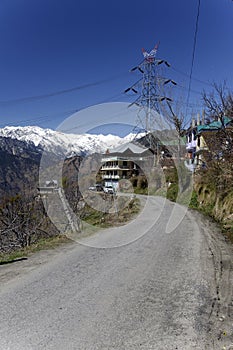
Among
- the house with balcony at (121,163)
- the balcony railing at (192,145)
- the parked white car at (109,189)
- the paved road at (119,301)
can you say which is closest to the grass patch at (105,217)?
the parked white car at (109,189)

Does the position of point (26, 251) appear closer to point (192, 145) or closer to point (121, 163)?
point (121, 163)

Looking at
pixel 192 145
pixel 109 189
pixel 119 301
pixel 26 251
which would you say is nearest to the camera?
pixel 119 301

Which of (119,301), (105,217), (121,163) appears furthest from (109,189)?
(119,301)

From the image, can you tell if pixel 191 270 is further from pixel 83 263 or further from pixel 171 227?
pixel 171 227

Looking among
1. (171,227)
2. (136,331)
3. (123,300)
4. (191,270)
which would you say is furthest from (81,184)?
(136,331)

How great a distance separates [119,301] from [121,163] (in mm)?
11204

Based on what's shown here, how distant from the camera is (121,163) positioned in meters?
14.8

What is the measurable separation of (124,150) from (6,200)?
6.96m

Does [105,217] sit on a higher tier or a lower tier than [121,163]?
lower

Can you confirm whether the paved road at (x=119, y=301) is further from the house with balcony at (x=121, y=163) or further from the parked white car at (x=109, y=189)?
the parked white car at (x=109, y=189)

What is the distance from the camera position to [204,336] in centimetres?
295

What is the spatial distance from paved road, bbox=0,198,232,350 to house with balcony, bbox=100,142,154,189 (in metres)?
6.31

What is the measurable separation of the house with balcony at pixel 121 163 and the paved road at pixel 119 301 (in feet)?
20.7

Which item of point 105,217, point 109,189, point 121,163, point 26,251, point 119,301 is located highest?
point 121,163
